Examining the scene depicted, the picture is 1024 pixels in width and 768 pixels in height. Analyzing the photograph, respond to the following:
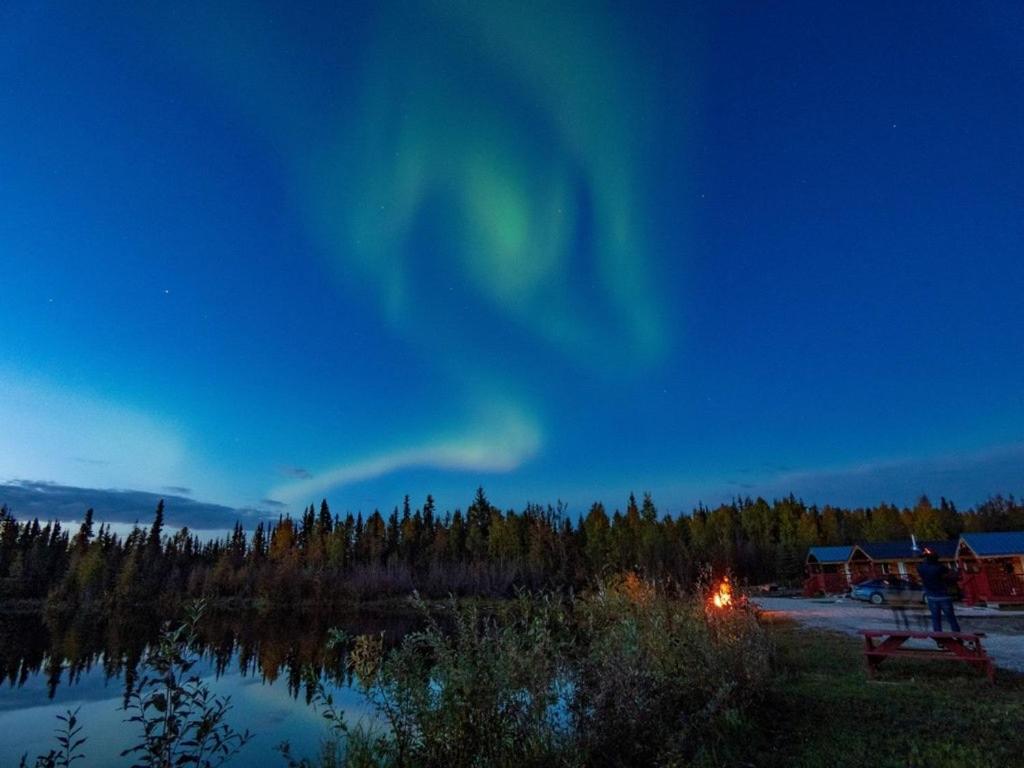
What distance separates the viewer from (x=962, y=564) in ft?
115

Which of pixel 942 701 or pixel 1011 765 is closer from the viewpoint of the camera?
pixel 1011 765

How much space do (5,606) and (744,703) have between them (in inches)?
2878

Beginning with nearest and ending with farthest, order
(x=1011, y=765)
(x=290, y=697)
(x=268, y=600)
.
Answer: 1. (x=1011, y=765)
2. (x=290, y=697)
3. (x=268, y=600)

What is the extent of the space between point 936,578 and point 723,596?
455 centimetres

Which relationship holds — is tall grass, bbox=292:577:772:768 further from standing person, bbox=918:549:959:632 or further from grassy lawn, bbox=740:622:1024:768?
standing person, bbox=918:549:959:632

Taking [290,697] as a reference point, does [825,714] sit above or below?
above

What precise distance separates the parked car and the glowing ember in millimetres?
26353

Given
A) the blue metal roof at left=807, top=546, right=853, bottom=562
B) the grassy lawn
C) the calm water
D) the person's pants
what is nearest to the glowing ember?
the grassy lawn

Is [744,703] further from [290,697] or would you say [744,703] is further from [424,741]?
[290,697]

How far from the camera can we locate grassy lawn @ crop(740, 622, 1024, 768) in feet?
20.5

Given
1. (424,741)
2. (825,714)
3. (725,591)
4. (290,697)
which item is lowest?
(290,697)

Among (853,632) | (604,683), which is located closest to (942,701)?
(604,683)

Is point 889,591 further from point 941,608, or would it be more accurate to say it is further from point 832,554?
point 941,608

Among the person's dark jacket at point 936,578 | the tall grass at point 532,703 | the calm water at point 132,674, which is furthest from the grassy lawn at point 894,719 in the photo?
the calm water at point 132,674
